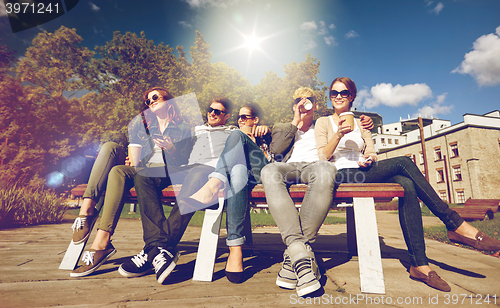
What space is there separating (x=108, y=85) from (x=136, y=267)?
637 inches

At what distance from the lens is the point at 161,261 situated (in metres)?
1.78

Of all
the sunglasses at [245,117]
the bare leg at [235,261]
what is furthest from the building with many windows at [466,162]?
the bare leg at [235,261]

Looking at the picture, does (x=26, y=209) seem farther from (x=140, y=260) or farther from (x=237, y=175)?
(x=237, y=175)

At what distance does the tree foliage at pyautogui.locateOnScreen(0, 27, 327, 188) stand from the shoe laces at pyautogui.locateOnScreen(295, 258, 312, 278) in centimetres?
1134

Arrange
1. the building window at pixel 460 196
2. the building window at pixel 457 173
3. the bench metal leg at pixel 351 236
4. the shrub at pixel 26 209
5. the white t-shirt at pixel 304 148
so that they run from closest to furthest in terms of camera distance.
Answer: the white t-shirt at pixel 304 148, the bench metal leg at pixel 351 236, the shrub at pixel 26 209, the building window at pixel 460 196, the building window at pixel 457 173

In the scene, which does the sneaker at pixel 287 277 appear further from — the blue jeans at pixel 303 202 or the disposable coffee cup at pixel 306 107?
the disposable coffee cup at pixel 306 107

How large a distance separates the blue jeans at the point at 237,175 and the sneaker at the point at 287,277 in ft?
1.18

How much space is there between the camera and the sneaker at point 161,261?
175cm

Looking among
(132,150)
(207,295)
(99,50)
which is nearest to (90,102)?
(99,50)

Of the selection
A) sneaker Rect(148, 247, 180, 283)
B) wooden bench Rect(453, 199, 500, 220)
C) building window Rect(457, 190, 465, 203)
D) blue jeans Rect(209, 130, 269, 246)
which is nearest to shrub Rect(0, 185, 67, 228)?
sneaker Rect(148, 247, 180, 283)

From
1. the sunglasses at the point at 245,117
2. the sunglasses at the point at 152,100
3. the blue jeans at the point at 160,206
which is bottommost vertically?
the blue jeans at the point at 160,206

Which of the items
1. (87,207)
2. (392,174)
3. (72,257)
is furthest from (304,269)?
(72,257)

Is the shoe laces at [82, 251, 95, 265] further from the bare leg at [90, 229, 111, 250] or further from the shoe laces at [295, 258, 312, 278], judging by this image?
the shoe laces at [295, 258, 312, 278]

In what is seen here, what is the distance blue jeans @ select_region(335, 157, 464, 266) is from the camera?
6.12ft
